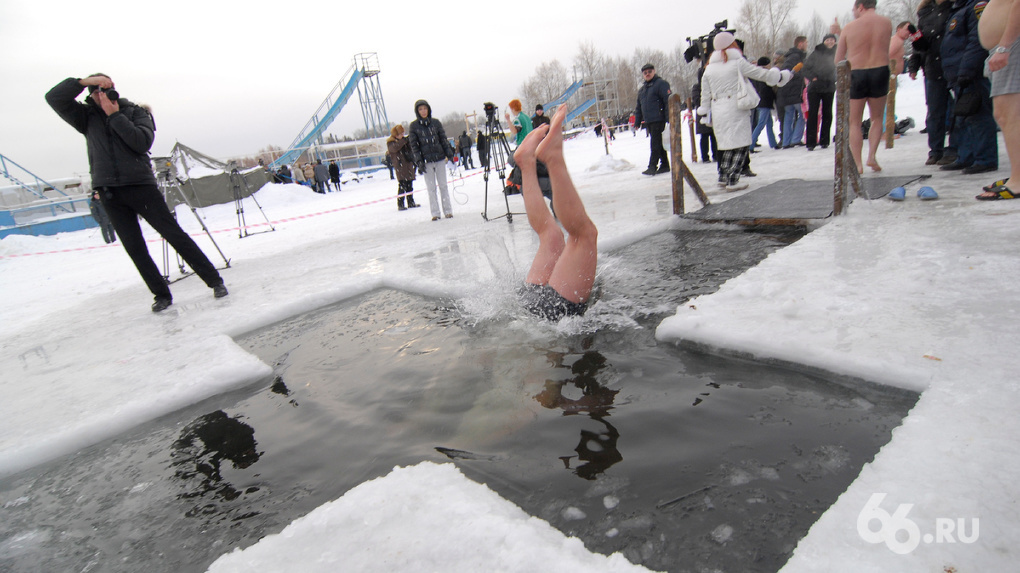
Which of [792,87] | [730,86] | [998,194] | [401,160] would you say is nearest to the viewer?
[998,194]

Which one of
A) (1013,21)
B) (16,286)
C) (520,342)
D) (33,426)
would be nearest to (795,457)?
(520,342)

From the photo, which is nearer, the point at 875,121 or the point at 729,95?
the point at 875,121

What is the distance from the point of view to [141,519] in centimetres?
176

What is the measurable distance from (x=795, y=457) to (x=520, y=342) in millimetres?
1521

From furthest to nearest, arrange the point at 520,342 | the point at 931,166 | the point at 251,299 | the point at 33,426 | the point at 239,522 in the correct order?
1. the point at 931,166
2. the point at 251,299
3. the point at 520,342
4. the point at 33,426
5. the point at 239,522

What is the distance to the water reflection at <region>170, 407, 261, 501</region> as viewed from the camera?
1.89 meters

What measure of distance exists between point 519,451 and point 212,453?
56.5 inches

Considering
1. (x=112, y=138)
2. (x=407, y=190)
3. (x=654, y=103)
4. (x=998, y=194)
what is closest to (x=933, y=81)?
(x=998, y=194)

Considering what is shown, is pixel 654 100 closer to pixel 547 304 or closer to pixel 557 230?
pixel 557 230

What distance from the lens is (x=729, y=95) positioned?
574 centimetres

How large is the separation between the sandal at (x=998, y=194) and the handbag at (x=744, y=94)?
244 cm

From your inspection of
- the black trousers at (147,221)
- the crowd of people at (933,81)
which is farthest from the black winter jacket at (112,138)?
the crowd of people at (933,81)

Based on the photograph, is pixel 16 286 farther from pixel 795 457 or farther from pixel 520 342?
pixel 795 457

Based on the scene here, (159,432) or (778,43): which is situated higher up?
(778,43)
